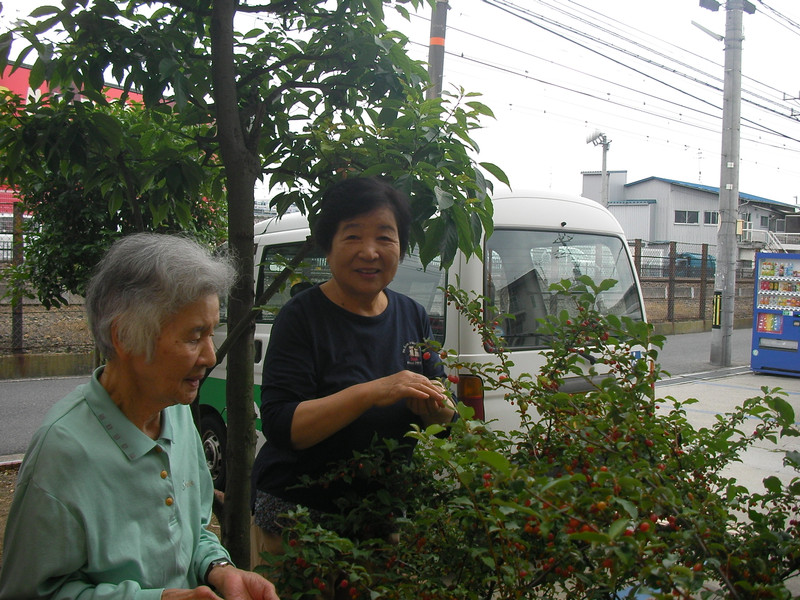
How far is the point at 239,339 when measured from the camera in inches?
96.3

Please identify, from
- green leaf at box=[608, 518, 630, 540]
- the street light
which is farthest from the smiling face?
the street light

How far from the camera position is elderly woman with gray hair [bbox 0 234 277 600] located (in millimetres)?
1264

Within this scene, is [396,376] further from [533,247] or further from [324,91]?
[533,247]

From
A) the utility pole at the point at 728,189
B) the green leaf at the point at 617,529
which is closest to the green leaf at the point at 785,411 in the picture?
the green leaf at the point at 617,529

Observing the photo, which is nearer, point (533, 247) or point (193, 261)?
point (193, 261)

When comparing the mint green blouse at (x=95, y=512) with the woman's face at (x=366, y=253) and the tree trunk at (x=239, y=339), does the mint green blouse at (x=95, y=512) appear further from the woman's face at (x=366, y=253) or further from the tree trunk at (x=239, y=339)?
the tree trunk at (x=239, y=339)

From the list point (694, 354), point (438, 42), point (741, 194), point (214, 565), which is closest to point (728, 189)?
point (694, 354)

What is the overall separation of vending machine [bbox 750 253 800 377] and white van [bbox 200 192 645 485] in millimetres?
8930

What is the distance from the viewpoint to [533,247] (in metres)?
4.27

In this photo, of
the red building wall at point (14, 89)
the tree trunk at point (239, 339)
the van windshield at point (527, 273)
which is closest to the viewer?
the tree trunk at point (239, 339)

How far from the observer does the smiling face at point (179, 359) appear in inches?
57.6

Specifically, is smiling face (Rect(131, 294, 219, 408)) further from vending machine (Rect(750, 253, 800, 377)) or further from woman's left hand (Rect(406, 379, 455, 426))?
vending machine (Rect(750, 253, 800, 377))

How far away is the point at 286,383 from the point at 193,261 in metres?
0.52

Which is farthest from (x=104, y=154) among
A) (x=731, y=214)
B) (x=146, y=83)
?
(x=731, y=214)
